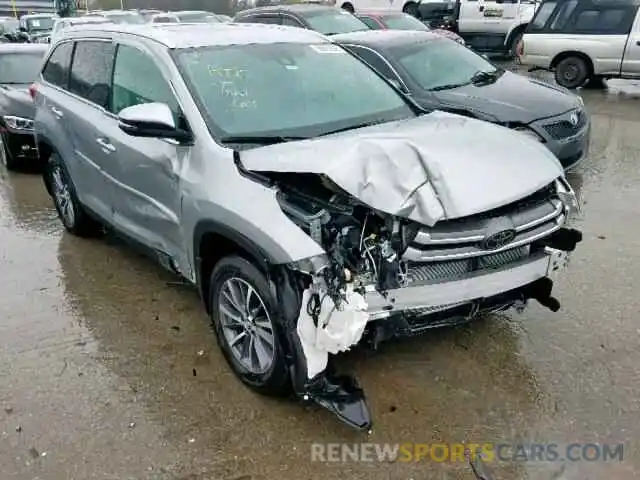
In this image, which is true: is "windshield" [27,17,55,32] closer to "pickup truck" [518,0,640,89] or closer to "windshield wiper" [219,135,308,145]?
"pickup truck" [518,0,640,89]

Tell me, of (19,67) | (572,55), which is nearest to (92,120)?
(19,67)

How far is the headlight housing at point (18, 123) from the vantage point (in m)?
8.03

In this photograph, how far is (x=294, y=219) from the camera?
3.02 meters

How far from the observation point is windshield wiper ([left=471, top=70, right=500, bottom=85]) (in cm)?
770

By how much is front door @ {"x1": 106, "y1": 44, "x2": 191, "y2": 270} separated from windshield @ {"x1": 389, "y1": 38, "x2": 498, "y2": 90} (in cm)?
398

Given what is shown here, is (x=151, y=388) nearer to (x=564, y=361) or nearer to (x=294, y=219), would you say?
(x=294, y=219)

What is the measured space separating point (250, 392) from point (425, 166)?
5.04ft

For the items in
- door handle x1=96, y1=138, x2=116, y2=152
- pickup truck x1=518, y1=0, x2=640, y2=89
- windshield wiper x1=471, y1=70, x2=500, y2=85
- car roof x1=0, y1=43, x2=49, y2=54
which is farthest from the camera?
pickup truck x1=518, y1=0, x2=640, y2=89

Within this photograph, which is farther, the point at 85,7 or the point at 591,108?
the point at 85,7

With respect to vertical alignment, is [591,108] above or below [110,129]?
below

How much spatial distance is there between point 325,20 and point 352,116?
880 cm

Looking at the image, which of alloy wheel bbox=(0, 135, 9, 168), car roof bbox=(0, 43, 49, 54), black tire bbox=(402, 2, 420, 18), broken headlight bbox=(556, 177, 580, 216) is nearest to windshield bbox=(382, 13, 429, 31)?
car roof bbox=(0, 43, 49, 54)

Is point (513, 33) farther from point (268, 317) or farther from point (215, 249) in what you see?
point (268, 317)

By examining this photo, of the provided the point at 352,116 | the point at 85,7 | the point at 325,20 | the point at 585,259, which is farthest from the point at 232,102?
the point at 85,7
